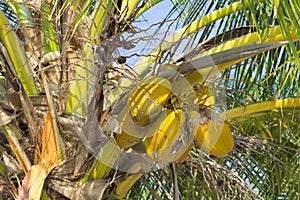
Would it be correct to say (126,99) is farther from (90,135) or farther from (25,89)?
(25,89)

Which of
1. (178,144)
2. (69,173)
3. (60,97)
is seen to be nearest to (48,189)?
(69,173)

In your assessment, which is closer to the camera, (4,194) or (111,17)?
(111,17)

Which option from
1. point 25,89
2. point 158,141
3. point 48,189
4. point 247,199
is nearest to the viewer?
point 158,141

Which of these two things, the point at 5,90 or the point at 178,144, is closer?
the point at 178,144

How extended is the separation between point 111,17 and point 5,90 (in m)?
0.39

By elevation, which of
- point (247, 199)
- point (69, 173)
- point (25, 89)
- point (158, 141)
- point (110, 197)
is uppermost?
point (25, 89)

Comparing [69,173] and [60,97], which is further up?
[60,97]

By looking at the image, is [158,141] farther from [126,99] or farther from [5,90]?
[5,90]

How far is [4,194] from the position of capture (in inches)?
61.7

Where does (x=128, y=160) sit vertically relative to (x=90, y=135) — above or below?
below

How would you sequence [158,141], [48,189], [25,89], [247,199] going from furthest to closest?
[247,199]
[25,89]
[48,189]
[158,141]

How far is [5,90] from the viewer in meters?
1.53

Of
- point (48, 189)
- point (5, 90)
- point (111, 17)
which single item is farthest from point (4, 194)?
point (111, 17)

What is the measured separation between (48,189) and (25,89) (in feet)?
1.04
